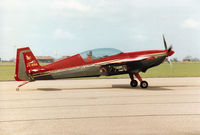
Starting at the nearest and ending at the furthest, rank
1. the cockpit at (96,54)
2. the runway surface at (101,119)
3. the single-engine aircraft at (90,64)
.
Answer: the runway surface at (101,119) < the single-engine aircraft at (90,64) < the cockpit at (96,54)

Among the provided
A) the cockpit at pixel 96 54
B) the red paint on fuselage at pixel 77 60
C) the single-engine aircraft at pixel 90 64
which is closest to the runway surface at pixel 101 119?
the single-engine aircraft at pixel 90 64

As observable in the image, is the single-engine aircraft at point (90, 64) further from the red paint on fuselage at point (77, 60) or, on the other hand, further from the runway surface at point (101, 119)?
the runway surface at point (101, 119)

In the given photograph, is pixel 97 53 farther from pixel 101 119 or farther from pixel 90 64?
pixel 101 119

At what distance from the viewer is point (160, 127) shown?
4.39 meters

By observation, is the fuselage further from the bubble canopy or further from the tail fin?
the tail fin

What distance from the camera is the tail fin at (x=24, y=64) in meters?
10.9

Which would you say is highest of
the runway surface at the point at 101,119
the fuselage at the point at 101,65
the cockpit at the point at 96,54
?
the cockpit at the point at 96,54

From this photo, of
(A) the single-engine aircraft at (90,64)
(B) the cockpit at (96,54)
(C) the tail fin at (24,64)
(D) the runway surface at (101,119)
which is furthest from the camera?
(B) the cockpit at (96,54)

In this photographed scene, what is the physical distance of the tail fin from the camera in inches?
430

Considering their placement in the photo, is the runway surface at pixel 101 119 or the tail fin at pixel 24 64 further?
the tail fin at pixel 24 64

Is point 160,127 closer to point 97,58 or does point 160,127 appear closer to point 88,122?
point 88,122

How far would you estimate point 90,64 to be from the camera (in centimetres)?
1148

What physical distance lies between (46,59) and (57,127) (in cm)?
16977

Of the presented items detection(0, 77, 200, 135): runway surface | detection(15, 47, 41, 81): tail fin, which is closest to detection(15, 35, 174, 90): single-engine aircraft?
detection(15, 47, 41, 81): tail fin
